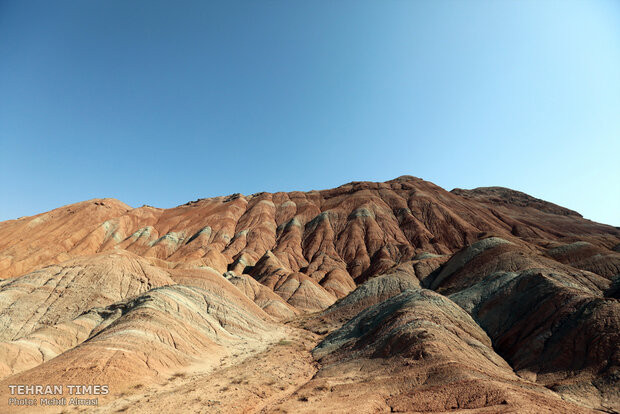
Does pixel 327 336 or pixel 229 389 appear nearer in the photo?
pixel 229 389

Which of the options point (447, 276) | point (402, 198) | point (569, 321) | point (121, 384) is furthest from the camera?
point (402, 198)

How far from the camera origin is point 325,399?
16828 mm

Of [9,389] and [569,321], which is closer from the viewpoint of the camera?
[9,389]

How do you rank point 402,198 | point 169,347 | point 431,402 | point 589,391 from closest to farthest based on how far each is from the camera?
point 431,402 < point 589,391 < point 169,347 < point 402,198

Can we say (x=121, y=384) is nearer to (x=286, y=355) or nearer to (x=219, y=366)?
(x=219, y=366)

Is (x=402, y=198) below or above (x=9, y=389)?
above

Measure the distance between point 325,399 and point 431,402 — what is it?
5.35 metres

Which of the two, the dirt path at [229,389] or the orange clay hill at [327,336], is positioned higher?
the orange clay hill at [327,336]

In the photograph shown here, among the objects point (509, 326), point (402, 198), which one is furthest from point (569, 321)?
point (402, 198)

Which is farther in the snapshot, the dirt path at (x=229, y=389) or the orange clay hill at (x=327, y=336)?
the orange clay hill at (x=327, y=336)

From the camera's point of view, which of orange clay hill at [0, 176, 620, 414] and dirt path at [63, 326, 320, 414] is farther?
orange clay hill at [0, 176, 620, 414]

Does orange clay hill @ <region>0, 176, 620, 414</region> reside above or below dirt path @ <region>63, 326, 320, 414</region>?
above

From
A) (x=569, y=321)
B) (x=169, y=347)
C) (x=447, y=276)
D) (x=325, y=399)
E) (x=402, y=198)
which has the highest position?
(x=402, y=198)

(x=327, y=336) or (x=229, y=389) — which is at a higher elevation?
(x=327, y=336)
